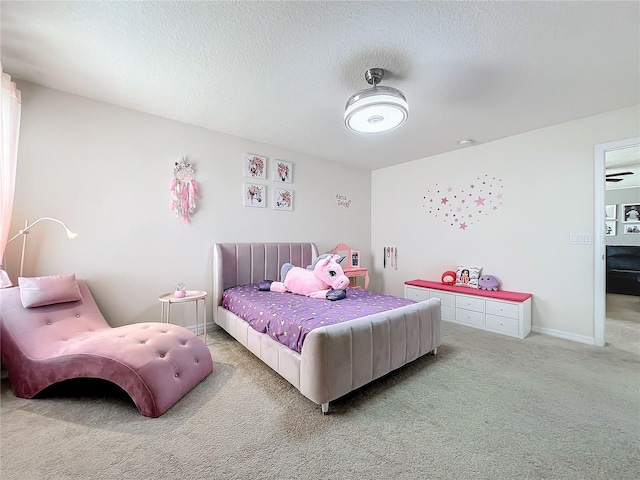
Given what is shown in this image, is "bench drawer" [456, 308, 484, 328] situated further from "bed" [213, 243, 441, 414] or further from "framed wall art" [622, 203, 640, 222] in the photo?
"framed wall art" [622, 203, 640, 222]

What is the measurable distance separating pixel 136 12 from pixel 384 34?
152 centimetres

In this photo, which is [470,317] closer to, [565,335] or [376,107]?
[565,335]

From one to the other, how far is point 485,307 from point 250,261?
3028mm

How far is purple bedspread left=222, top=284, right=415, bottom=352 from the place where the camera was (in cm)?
198

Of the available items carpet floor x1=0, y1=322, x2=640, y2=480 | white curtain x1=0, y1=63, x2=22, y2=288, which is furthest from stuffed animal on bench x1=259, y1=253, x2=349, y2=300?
white curtain x1=0, y1=63, x2=22, y2=288

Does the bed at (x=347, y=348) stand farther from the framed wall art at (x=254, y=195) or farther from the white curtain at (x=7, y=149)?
the white curtain at (x=7, y=149)

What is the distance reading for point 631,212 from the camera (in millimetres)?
6016

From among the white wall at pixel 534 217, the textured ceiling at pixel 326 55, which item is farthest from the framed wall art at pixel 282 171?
the white wall at pixel 534 217

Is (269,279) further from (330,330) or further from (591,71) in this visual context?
(591,71)

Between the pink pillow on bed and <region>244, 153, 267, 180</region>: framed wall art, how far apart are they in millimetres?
2128

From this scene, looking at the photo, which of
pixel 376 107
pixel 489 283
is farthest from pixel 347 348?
pixel 489 283

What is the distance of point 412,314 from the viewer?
2.25m

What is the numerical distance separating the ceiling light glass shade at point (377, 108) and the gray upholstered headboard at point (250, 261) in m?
2.06

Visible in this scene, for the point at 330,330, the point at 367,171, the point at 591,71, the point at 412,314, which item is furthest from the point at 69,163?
the point at 591,71
